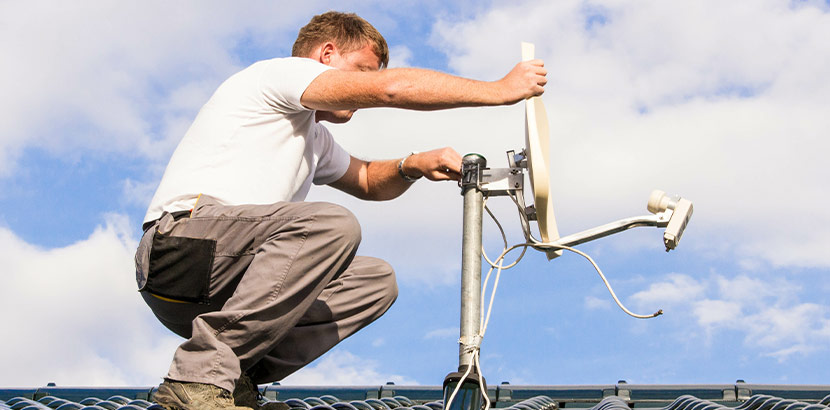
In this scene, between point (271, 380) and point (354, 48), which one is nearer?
point (271, 380)

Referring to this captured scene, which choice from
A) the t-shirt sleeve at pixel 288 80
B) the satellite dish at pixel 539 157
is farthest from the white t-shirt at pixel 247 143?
the satellite dish at pixel 539 157

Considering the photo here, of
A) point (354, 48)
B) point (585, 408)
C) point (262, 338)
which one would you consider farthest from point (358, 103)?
point (585, 408)

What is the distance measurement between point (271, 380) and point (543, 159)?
143cm

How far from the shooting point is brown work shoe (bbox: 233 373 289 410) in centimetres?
355

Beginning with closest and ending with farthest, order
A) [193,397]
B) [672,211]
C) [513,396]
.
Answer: [193,397] < [672,211] < [513,396]

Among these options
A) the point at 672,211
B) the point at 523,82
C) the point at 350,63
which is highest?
the point at 350,63

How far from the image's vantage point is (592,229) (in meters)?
3.55

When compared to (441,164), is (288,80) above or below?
above

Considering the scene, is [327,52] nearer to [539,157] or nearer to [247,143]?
[247,143]

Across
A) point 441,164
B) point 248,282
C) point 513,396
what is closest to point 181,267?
point 248,282

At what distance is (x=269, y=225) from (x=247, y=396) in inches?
28.7

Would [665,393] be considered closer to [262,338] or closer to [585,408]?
[585,408]

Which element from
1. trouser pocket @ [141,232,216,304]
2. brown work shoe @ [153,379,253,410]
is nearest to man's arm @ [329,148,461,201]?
trouser pocket @ [141,232,216,304]

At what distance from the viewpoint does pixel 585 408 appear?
5.12m
